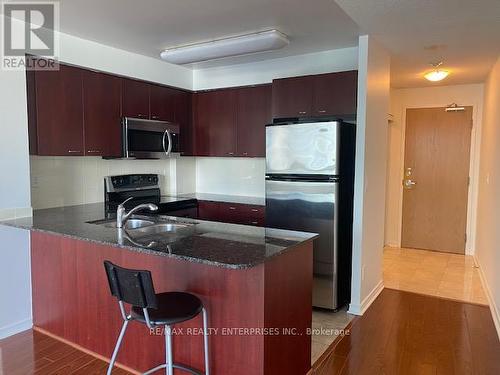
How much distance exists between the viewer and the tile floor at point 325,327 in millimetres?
2808

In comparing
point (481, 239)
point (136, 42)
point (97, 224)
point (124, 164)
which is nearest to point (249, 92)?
point (136, 42)

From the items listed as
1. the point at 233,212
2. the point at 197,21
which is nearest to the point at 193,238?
the point at 197,21

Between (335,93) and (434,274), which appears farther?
(434,274)

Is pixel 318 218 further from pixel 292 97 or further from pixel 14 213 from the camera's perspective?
pixel 14 213

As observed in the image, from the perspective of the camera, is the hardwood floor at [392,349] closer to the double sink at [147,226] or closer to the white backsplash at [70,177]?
the double sink at [147,226]

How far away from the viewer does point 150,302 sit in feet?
5.90

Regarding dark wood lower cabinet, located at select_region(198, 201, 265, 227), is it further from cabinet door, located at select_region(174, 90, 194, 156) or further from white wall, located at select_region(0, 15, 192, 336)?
white wall, located at select_region(0, 15, 192, 336)

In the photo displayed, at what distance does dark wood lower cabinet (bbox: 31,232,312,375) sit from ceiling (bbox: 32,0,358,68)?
169 centimetres

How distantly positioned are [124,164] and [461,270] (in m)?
4.26

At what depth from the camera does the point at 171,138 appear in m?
4.29

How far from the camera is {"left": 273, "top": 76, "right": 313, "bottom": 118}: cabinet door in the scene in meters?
3.80

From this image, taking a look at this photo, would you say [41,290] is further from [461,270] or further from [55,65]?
[461,270]

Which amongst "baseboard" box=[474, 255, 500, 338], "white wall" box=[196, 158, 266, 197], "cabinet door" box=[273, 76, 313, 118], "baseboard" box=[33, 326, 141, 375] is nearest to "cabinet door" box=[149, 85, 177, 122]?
"white wall" box=[196, 158, 266, 197]

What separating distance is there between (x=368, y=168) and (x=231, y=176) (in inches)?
78.3
